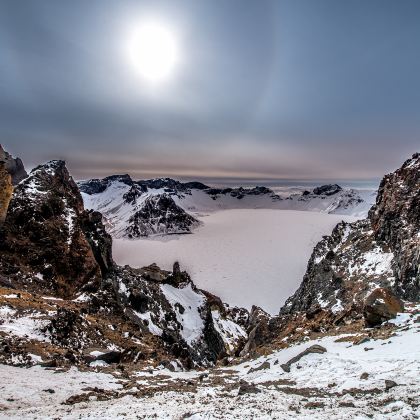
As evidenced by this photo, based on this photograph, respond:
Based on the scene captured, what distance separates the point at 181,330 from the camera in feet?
217

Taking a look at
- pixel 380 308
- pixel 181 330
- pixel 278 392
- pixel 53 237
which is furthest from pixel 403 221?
pixel 53 237

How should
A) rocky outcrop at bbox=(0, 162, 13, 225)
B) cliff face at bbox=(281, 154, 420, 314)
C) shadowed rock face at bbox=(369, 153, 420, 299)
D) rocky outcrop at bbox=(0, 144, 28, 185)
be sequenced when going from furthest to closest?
rocky outcrop at bbox=(0, 144, 28, 185) < cliff face at bbox=(281, 154, 420, 314) < shadowed rock face at bbox=(369, 153, 420, 299) < rocky outcrop at bbox=(0, 162, 13, 225)

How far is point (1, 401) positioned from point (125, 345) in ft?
66.5

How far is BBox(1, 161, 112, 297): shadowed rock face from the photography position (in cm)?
4619

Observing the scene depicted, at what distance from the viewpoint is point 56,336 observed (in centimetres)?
2889

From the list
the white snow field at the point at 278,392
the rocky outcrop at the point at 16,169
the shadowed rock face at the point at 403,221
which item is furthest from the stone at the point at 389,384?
the rocky outcrop at the point at 16,169

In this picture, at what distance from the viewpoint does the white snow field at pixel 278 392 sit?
41.9 feet

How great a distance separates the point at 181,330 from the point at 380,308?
46.4 metres

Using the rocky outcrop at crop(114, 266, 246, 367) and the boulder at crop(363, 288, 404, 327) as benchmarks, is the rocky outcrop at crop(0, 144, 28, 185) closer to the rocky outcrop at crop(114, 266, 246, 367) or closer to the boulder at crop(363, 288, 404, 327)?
the rocky outcrop at crop(114, 266, 246, 367)

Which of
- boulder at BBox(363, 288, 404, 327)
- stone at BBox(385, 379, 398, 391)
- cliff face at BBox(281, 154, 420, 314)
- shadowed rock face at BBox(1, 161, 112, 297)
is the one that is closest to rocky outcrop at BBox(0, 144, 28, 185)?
shadowed rock face at BBox(1, 161, 112, 297)

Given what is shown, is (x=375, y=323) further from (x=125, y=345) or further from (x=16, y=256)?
(x=16, y=256)

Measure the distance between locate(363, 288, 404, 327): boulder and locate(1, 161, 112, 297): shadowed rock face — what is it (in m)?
35.9

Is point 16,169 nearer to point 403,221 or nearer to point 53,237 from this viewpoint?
point 53,237

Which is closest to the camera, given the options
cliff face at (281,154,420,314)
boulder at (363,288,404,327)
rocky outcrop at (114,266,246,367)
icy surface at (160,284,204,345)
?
boulder at (363,288,404,327)
